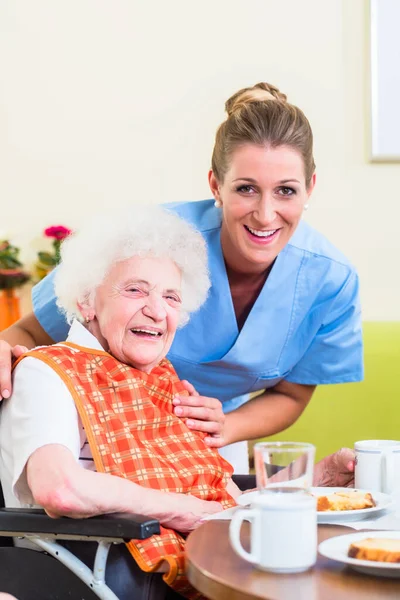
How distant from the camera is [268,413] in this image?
2260 mm

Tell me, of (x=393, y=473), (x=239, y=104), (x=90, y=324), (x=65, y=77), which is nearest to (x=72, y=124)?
(x=65, y=77)

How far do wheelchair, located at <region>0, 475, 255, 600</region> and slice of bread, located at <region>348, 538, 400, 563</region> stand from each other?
0.31 m

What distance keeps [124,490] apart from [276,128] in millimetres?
930

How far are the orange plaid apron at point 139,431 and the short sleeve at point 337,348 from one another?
25.8 inches

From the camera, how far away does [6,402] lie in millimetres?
1455

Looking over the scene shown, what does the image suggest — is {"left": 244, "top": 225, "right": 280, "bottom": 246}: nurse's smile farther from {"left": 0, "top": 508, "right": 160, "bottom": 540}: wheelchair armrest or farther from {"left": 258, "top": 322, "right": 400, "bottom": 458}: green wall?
{"left": 258, "top": 322, "right": 400, "bottom": 458}: green wall

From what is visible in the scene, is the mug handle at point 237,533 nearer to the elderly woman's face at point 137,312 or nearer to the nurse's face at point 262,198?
the elderly woman's face at point 137,312

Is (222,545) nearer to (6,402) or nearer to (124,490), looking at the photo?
(124,490)

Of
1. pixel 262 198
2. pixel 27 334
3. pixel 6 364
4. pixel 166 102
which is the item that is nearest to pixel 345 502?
pixel 6 364

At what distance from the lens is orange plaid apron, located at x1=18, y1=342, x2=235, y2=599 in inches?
56.9

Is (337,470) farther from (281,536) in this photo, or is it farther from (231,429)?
(281,536)

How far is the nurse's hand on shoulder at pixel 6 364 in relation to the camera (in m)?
1.44

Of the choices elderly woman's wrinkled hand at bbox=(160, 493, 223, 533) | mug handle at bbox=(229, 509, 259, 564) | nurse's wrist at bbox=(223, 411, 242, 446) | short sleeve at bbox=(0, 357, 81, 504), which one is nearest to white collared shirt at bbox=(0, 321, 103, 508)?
short sleeve at bbox=(0, 357, 81, 504)

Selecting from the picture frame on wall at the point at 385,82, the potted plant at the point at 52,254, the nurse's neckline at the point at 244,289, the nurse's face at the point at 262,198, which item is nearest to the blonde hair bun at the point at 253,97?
the nurse's face at the point at 262,198
